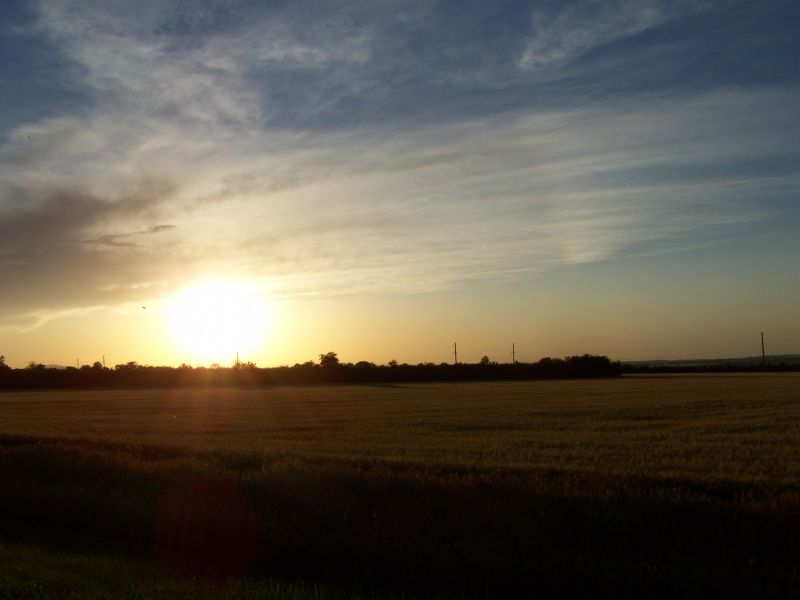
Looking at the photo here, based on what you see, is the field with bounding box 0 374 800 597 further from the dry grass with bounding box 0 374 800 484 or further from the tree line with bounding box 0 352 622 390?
the tree line with bounding box 0 352 622 390

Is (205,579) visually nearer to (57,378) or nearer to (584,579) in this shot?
(584,579)

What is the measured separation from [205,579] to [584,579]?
4.20 m

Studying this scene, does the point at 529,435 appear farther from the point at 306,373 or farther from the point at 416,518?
the point at 306,373

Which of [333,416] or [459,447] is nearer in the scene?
[459,447]

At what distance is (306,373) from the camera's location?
11000cm

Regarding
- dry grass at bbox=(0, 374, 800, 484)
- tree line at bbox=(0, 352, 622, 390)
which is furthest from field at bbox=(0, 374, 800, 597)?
tree line at bbox=(0, 352, 622, 390)

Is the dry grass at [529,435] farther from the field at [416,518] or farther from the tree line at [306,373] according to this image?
the tree line at [306,373]

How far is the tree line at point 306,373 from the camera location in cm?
Result: 10331

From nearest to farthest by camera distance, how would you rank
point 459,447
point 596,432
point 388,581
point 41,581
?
point 41,581, point 388,581, point 459,447, point 596,432

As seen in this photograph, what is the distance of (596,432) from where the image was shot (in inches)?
918

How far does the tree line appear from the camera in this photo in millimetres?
103312

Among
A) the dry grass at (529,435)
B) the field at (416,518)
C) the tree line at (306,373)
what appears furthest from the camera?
the tree line at (306,373)

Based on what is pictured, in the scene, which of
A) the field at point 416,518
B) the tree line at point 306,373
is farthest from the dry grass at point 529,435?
the tree line at point 306,373

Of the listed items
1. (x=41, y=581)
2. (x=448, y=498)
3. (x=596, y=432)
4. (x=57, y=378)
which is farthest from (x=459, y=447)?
(x=57, y=378)
